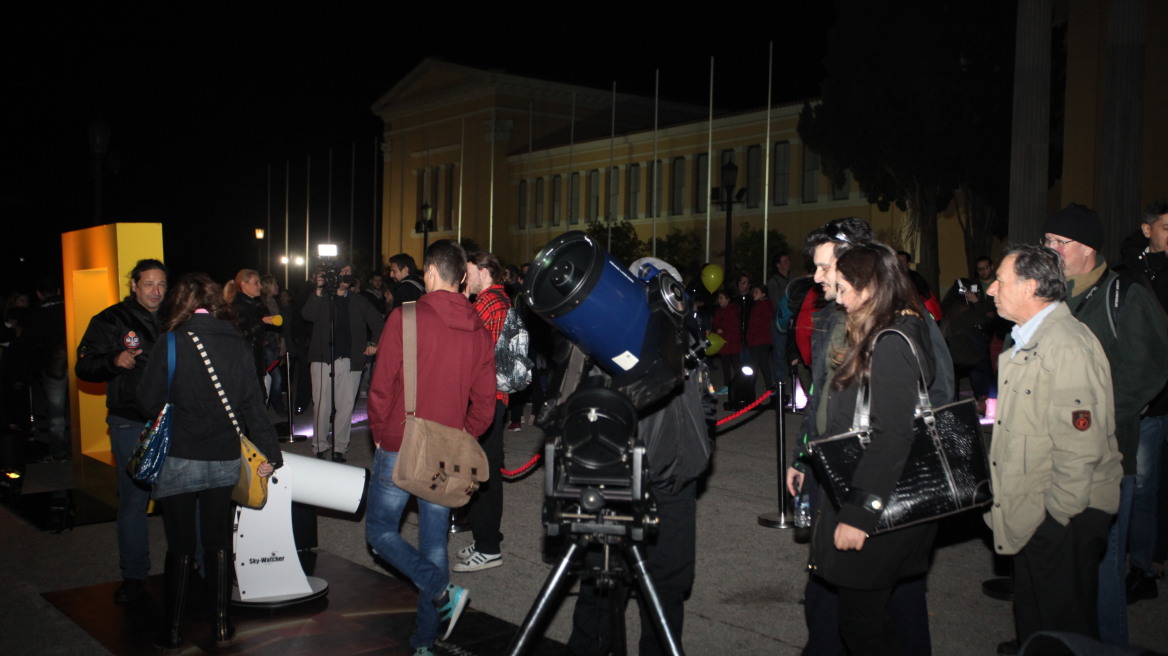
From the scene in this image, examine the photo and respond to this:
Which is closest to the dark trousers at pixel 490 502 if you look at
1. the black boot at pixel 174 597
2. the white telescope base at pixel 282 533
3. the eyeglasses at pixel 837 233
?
the white telescope base at pixel 282 533

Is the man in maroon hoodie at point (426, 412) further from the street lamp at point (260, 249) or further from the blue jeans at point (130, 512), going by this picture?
the street lamp at point (260, 249)

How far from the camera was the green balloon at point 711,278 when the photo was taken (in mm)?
18016

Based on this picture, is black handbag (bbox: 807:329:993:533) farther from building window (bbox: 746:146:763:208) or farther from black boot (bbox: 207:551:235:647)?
building window (bbox: 746:146:763:208)

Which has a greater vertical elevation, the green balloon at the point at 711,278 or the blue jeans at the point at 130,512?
the green balloon at the point at 711,278

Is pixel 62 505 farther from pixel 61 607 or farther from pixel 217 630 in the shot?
pixel 217 630

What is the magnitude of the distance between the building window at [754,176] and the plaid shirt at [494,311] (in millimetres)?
40956

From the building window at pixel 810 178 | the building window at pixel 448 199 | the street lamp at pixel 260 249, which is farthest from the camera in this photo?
the building window at pixel 448 199

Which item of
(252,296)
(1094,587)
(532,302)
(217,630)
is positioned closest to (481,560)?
(217,630)

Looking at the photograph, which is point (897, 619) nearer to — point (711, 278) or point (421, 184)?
point (711, 278)

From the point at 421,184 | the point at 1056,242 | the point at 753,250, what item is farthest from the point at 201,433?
the point at 421,184

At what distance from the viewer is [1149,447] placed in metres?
5.39

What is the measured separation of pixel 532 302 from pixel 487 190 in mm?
57985

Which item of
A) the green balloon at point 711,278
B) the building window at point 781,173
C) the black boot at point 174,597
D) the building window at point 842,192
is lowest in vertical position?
the black boot at point 174,597

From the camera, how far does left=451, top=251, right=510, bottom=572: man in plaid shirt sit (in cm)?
618
